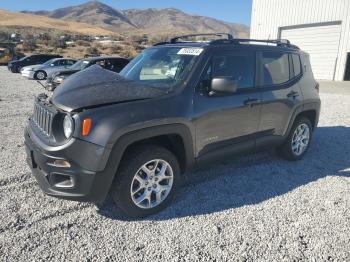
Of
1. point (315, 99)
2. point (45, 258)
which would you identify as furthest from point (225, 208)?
point (315, 99)

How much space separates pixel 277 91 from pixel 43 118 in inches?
122

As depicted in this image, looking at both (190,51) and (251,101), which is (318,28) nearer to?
(251,101)

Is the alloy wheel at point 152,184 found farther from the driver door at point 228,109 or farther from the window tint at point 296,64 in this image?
the window tint at point 296,64

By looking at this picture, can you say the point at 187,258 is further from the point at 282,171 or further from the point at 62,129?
the point at 282,171

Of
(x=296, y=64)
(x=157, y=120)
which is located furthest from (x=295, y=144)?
(x=157, y=120)

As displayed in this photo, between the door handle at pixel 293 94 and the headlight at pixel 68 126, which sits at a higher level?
the headlight at pixel 68 126

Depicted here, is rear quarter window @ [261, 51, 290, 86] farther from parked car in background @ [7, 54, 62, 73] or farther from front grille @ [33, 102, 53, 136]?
parked car in background @ [7, 54, 62, 73]

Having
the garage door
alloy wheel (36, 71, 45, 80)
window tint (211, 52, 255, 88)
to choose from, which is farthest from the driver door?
the garage door

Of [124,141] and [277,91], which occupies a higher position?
[277,91]

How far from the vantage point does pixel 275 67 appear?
15.4ft

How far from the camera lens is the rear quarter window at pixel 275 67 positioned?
14.7 ft

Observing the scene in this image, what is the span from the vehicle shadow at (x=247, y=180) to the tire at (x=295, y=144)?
0.12 meters

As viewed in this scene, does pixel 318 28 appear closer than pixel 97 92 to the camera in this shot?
No

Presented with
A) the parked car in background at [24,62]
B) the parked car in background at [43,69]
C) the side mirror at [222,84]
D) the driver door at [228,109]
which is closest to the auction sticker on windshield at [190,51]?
the driver door at [228,109]
